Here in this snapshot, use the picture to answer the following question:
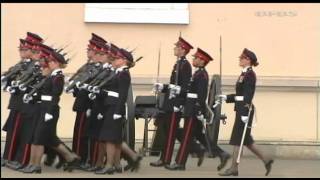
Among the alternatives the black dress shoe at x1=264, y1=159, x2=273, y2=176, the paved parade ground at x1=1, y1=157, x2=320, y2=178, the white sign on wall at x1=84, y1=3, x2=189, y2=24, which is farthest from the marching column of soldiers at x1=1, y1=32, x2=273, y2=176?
the white sign on wall at x1=84, y1=3, x2=189, y2=24

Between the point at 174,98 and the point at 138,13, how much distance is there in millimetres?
2685

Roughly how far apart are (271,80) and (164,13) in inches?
89.2

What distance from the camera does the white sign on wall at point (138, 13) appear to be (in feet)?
43.1

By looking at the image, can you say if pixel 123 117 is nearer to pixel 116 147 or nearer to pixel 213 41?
pixel 116 147

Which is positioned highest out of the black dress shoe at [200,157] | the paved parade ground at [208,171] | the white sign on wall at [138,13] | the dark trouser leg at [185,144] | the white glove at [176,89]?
the white sign on wall at [138,13]

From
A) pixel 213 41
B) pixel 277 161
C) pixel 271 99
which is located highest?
pixel 213 41

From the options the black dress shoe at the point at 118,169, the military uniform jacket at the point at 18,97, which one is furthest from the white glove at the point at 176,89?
the military uniform jacket at the point at 18,97

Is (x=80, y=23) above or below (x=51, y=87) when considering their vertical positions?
above

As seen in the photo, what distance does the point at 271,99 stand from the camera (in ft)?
43.7

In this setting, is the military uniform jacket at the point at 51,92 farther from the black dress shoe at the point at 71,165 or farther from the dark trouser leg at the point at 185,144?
the dark trouser leg at the point at 185,144

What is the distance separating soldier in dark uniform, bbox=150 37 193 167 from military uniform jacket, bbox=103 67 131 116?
2.58ft

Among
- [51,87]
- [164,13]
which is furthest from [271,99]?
[51,87]

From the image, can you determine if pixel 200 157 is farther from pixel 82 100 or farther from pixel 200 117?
pixel 82 100

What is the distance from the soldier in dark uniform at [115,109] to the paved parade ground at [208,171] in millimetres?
387
